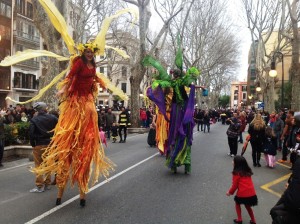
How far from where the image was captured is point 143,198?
6.44 meters

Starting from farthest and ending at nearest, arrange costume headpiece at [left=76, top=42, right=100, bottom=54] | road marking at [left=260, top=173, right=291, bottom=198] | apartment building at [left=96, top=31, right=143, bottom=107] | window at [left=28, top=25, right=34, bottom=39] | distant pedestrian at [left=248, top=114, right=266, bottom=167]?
window at [left=28, top=25, right=34, bottom=39]
apartment building at [left=96, top=31, right=143, bottom=107]
distant pedestrian at [left=248, top=114, right=266, bottom=167]
road marking at [left=260, top=173, right=291, bottom=198]
costume headpiece at [left=76, top=42, right=100, bottom=54]

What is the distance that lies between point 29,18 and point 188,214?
1727 inches

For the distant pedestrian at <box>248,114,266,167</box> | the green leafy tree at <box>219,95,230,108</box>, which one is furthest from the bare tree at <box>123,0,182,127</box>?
the green leafy tree at <box>219,95,230,108</box>

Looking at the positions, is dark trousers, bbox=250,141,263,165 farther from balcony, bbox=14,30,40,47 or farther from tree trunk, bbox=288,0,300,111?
balcony, bbox=14,30,40,47

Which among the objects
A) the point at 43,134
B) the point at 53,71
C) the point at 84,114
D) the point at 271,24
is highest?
the point at 271,24

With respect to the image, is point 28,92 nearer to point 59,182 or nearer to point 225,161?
point 225,161

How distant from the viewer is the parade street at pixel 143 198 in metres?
5.34

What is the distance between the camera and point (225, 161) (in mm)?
11438

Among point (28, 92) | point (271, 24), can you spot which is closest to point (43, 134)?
point (271, 24)

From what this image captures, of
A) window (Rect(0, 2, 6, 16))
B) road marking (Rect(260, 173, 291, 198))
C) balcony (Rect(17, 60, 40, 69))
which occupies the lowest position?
road marking (Rect(260, 173, 291, 198))

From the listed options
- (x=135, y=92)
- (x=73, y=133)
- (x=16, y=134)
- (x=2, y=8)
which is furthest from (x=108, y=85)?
(x=2, y=8)

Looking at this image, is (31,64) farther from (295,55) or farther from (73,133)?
(73,133)

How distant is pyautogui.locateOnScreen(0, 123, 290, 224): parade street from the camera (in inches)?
210

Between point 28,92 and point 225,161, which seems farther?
point 28,92
